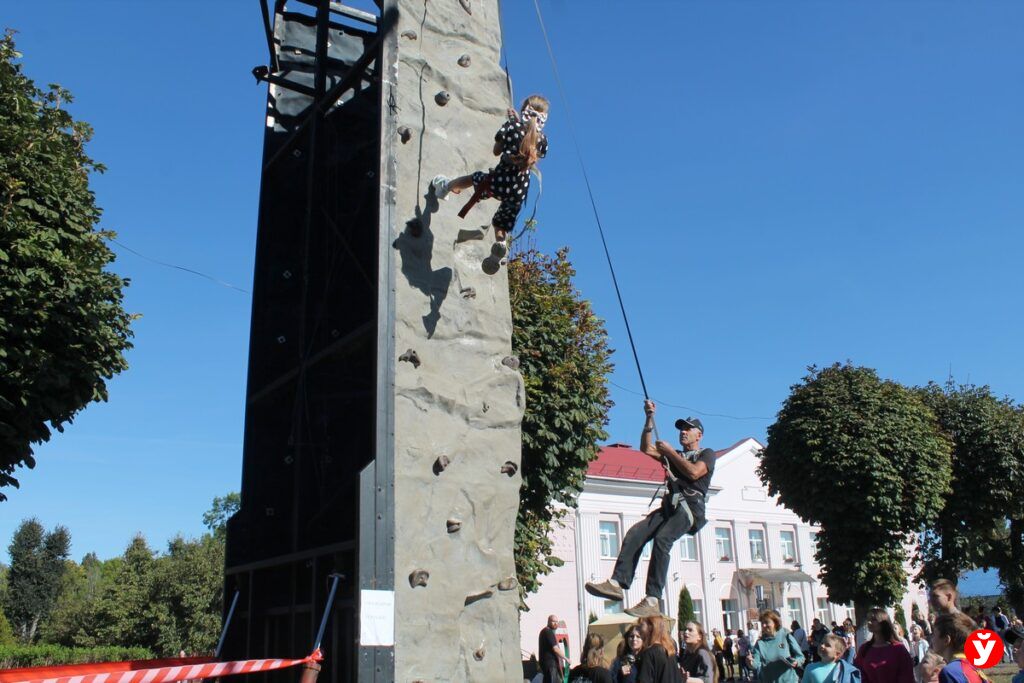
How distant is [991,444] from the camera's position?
2458 centimetres

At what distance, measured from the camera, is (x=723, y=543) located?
35.4 meters

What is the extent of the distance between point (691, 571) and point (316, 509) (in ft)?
93.1

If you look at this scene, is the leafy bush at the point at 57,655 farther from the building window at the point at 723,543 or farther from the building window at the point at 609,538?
the building window at the point at 723,543

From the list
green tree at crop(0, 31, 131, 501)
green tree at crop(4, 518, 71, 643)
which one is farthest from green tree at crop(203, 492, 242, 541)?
green tree at crop(0, 31, 131, 501)

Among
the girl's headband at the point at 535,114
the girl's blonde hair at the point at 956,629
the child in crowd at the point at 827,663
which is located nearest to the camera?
the girl's blonde hair at the point at 956,629

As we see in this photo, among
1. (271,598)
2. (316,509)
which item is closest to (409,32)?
(316,509)

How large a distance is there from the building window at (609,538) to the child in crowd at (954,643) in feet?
87.5

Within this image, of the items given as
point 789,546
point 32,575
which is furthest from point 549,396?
point 32,575

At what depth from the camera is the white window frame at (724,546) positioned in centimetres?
3491

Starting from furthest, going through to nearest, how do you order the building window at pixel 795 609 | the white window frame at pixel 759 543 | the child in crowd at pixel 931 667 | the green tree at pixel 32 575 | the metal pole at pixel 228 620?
the green tree at pixel 32 575 < the building window at pixel 795 609 < the white window frame at pixel 759 543 < the metal pole at pixel 228 620 < the child in crowd at pixel 931 667

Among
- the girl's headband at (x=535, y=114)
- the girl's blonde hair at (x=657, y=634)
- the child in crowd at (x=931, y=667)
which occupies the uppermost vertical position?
the girl's headband at (x=535, y=114)

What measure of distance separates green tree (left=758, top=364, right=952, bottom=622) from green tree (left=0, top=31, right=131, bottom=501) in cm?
1647

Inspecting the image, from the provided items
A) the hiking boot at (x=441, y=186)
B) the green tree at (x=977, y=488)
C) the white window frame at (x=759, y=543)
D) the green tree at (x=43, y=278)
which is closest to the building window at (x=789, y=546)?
the white window frame at (x=759, y=543)

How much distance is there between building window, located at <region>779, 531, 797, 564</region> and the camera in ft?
124
